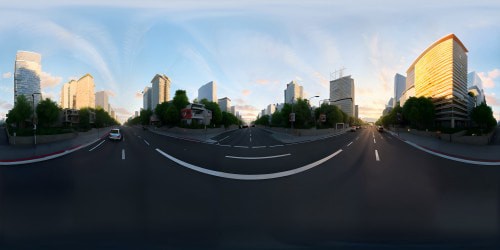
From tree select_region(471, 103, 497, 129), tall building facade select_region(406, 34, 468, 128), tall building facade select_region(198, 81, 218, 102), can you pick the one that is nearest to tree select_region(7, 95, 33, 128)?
tall building facade select_region(198, 81, 218, 102)

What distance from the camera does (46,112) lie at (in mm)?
36750

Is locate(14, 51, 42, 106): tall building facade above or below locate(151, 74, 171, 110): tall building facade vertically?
below

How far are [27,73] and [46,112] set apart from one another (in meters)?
6.89

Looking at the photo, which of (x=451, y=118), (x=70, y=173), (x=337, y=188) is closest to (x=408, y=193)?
(x=337, y=188)

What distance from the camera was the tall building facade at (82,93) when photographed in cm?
6822

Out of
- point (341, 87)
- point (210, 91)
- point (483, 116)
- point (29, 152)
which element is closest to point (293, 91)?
point (341, 87)

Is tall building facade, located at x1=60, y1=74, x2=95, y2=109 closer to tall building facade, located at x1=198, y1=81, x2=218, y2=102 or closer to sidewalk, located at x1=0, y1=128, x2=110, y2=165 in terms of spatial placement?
tall building facade, located at x1=198, y1=81, x2=218, y2=102

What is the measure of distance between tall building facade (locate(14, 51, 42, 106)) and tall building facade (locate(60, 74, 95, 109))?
107 ft

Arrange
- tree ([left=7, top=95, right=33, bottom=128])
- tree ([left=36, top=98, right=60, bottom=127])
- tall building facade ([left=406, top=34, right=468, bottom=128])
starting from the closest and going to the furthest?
tree ([left=7, top=95, right=33, bottom=128]), tree ([left=36, top=98, right=60, bottom=127]), tall building facade ([left=406, top=34, right=468, bottom=128])

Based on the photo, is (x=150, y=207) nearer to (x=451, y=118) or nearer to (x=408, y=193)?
(x=408, y=193)

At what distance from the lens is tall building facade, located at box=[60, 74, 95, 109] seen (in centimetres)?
6822

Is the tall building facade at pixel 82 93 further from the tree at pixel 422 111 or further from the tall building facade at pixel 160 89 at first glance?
the tree at pixel 422 111

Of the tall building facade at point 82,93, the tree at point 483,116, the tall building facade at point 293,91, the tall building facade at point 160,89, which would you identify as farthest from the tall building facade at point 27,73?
the tree at point 483,116

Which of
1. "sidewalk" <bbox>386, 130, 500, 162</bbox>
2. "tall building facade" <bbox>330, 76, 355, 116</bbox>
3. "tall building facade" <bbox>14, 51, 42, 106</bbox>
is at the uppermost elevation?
"tall building facade" <bbox>330, 76, 355, 116</bbox>
